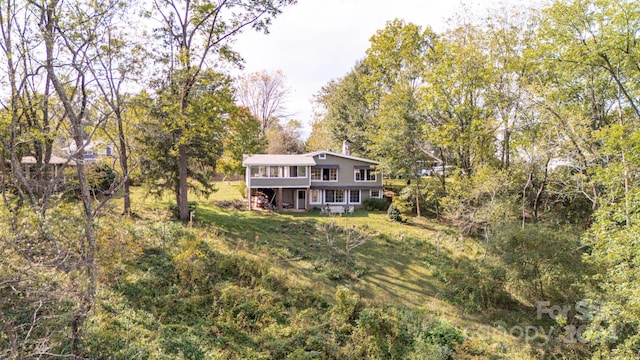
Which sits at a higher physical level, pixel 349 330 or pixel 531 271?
pixel 531 271

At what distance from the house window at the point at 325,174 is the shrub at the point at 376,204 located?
326cm

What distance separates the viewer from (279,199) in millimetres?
25297

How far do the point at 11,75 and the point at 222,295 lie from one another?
343 inches

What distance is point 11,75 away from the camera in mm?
9078

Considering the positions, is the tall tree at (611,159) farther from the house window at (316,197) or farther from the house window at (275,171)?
the house window at (275,171)

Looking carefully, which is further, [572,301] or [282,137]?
[282,137]

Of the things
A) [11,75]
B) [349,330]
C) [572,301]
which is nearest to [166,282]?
[349,330]

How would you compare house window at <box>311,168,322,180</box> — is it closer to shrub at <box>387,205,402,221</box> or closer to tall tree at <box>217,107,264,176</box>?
shrub at <box>387,205,402,221</box>

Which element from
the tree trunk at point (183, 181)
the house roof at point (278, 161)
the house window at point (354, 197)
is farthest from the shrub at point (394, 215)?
the tree trunk at point (183, 181)

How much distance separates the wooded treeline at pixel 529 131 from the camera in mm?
10258

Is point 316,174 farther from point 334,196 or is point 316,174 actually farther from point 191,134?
point 191,134

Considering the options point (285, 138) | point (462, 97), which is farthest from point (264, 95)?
point (462, 97)

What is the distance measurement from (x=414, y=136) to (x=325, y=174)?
25.1 ft

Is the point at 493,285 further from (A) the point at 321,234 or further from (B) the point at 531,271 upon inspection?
(A) the point at 321,234
